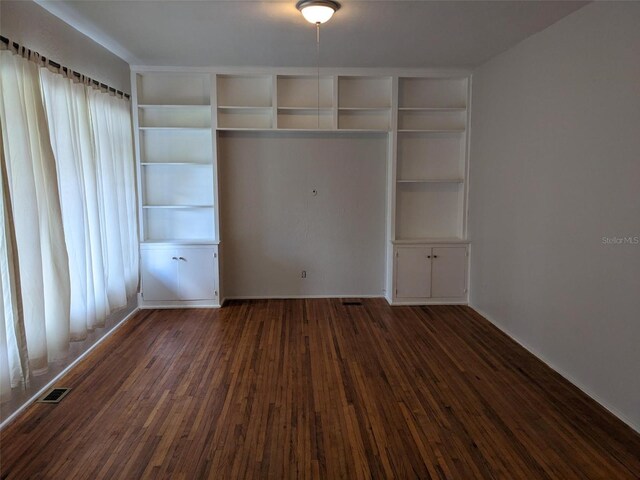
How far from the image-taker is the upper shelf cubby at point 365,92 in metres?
5.00

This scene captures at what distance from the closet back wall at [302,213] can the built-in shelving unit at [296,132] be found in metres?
0.19

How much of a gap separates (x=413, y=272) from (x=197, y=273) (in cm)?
244

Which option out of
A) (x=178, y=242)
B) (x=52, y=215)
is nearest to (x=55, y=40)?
(x=52, y=215)

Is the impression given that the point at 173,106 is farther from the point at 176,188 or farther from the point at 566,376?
the point at 566,376

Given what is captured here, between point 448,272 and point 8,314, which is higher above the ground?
point 8,314

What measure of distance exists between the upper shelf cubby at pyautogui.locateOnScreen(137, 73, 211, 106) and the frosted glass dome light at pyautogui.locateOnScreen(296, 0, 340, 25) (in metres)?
2.19

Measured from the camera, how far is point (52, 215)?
2.86 m

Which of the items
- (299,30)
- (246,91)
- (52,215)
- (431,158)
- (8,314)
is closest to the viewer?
(8,314)

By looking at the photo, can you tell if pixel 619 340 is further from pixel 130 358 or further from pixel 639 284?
pixel 130 358

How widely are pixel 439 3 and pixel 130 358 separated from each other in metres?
3.53

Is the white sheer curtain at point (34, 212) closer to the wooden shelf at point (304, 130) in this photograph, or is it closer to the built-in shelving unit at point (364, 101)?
the wooden shelf at point (304, 130)

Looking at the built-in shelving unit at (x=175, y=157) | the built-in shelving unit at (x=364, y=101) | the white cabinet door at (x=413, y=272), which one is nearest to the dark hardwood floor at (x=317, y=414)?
the white cabinet door at (x=413, y=272)

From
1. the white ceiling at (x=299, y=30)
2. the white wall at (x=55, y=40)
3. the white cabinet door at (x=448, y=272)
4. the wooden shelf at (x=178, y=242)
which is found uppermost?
the white ceiling at (x=299, y=30)

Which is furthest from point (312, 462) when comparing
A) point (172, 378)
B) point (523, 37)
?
point (523, 37)
